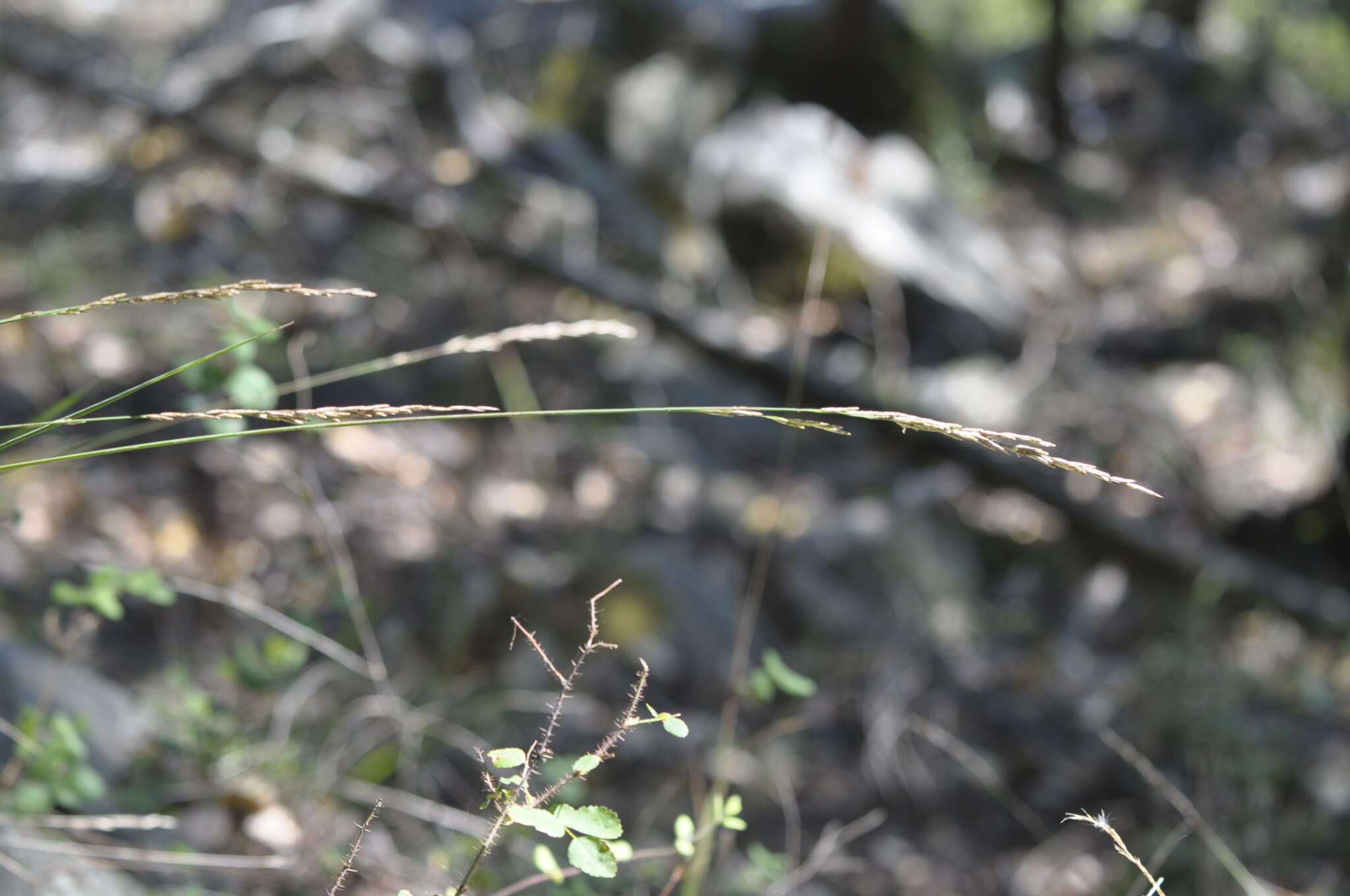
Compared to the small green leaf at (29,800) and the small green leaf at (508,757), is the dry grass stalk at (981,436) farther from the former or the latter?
the small green leaf at (29,800)

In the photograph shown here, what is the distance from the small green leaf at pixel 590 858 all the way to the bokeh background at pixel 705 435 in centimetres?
63

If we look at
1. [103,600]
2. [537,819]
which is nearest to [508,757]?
[537,819]

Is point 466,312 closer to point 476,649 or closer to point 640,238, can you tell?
point 640,238

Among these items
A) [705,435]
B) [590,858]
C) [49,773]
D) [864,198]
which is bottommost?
[705,435]

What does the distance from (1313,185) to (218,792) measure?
21.9 feet

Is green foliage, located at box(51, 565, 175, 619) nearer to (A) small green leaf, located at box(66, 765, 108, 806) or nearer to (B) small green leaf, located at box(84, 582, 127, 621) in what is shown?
(B) small green leaf, located at box(84, 582, 127, 621)

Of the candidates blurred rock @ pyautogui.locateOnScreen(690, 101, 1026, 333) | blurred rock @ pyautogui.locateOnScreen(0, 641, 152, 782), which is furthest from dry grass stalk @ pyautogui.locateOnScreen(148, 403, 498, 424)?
blurred rock @ pyautogui.locateOnScreen(690, 101, 1026, 333)

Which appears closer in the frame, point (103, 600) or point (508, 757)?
point (508, 757)

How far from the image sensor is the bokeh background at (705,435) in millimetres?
2234

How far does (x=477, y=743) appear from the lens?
2104 millimetres

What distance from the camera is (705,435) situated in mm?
4129

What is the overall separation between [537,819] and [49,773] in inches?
37.2

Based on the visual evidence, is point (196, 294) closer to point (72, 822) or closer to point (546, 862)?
point (546, 862)

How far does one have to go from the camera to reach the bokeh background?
223cm
